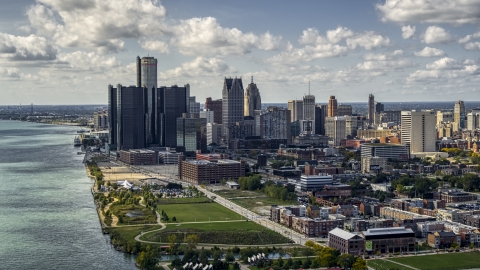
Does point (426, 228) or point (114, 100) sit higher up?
point (114, 100)

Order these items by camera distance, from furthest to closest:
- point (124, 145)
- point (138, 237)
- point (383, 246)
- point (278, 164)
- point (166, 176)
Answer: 1. point (124, 145)
2. point (278, 164)
3. point (166, 176)
4. point (138, 237)
5. point (383, 246)

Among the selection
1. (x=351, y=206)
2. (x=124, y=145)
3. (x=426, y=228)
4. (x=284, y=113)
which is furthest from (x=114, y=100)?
(x=426, y=228)

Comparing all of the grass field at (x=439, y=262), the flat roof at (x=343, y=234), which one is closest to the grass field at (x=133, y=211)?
the flat roof at (x=343, y=234)

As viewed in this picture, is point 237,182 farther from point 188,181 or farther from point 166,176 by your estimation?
point 166,176

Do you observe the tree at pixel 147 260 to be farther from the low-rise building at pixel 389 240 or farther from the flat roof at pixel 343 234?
the low-rise building at pixel 389 240

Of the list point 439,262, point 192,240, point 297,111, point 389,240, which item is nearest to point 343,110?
point 297,111

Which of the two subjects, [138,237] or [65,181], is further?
[65,181]

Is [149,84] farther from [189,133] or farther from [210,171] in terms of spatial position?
[210,171]

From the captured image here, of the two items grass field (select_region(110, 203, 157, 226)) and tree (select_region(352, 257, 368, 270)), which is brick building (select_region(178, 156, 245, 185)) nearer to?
grass field (select_region(110, 203, 157, 226))
